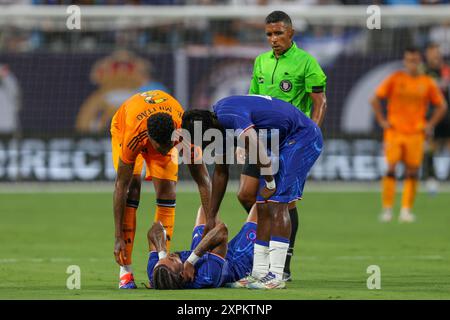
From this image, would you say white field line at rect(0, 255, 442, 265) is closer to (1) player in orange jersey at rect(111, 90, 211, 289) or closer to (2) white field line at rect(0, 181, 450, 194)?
(1) player in orange jersey at rect(111, 90, 211, 289)

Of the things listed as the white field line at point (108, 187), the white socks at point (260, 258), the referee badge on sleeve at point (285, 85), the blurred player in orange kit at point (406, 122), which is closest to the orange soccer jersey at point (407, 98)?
the blurred player in orange kit at point (406, 122)

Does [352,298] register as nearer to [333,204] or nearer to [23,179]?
[333,204]

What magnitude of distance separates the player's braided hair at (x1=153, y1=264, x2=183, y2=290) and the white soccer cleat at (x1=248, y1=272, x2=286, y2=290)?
65cm

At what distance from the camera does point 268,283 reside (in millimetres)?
9633

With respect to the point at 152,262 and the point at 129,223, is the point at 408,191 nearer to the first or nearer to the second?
the point at 129,223

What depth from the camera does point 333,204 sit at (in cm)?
2095

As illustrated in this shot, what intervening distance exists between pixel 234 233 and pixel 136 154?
5.70 meters

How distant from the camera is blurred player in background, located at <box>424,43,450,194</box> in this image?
74.0ft

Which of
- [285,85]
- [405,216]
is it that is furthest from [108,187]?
[285,85]

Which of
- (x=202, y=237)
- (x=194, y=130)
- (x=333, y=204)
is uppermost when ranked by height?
(x=194, y=130)

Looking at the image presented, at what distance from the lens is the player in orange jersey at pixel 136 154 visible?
31.0ft

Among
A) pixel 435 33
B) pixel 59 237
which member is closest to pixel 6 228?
pixel 59 237

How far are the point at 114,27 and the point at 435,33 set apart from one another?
7.44 metres

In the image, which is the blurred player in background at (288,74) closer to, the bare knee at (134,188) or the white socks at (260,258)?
the white socks at (260,258)
